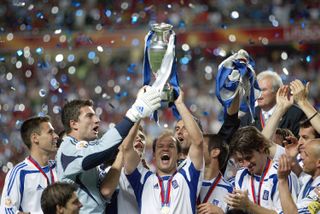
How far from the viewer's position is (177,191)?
5.75m

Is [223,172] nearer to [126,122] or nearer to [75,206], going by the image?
[126,122]

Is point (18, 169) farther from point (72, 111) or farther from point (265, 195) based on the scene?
point (265, 195)

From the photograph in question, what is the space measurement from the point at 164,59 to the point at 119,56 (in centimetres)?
963

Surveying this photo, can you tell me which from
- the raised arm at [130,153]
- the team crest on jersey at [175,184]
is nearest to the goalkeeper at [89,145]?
the raised arm at [130,153]

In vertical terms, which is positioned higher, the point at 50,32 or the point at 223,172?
the point at 50,32

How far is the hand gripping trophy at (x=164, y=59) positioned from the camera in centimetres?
564

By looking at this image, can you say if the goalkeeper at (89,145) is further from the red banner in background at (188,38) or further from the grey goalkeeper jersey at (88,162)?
the red banner in background at (188,38)

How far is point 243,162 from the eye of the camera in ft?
19.6

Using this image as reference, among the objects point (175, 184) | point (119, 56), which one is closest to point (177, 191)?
point (175, 184)

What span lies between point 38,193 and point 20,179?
154 mm

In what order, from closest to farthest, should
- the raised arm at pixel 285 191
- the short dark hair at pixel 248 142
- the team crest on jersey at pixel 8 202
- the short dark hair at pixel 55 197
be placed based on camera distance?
the short dark hair at pixel 55 197 < the raised arm at pixel 285 191 < the short dark hair at pixel 248 142 < the team crest on jersey at pixel 8 202

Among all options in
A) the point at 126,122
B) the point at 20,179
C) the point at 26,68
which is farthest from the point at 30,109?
the point at 126,122

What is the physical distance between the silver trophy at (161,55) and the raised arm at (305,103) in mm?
985

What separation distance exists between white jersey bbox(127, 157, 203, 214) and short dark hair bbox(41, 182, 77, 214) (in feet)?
2.55
